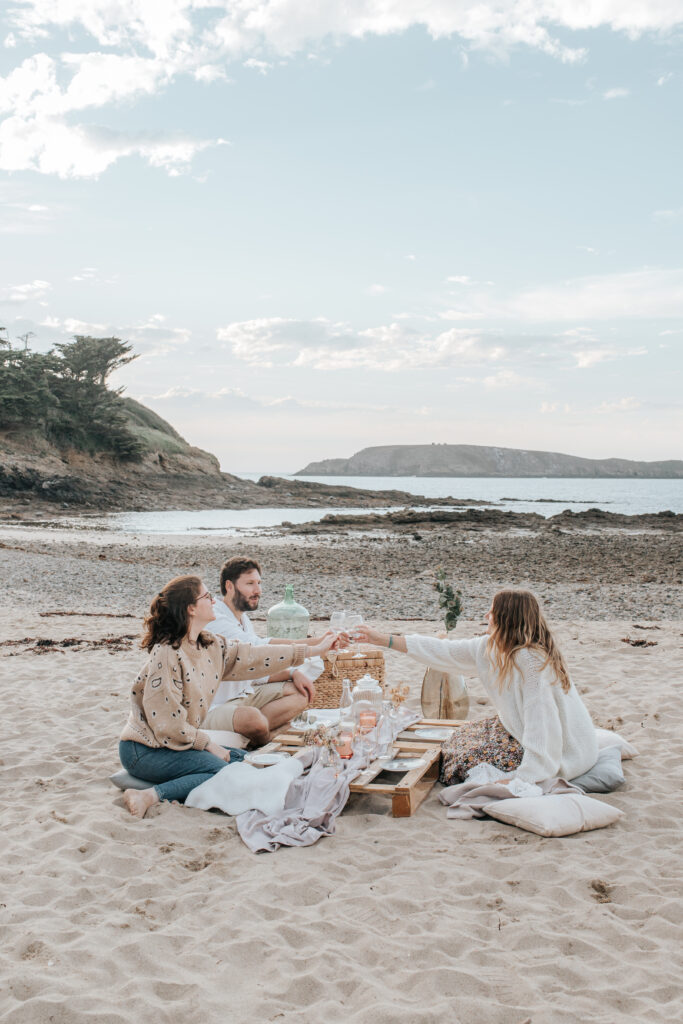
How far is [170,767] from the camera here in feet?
16.7

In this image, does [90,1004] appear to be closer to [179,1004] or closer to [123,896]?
[179,1004]

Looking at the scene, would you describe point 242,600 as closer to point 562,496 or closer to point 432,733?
point 432,733

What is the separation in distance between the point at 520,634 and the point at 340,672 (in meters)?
2.21

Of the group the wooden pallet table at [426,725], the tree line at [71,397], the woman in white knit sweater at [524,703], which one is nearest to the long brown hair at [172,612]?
the woman in white knit sweater at [524,703]

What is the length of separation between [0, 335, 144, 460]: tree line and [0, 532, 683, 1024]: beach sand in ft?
180

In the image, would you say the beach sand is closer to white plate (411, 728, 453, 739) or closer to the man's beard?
white plate (411, 728, 453, 739)

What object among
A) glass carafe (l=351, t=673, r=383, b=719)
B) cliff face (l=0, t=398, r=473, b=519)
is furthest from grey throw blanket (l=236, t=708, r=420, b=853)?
cliff face (l=0, t=398, r=473, b=519)

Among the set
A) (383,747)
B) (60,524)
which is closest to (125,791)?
(383,747)

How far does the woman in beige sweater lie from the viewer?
16.1ft

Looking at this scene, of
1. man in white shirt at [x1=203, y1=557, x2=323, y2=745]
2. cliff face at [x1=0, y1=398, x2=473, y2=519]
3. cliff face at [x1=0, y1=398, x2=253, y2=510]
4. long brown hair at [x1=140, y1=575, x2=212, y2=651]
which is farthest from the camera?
cliff face at [x1=0, y1=398, x2=253, y2=510]

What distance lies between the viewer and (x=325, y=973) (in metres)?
3.27

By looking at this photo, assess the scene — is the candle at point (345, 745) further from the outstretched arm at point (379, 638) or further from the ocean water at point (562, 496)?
the ocean water at point (562, 496)

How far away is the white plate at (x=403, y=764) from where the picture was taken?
5.04m

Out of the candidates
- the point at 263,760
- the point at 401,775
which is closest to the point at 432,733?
the point at 401,775
